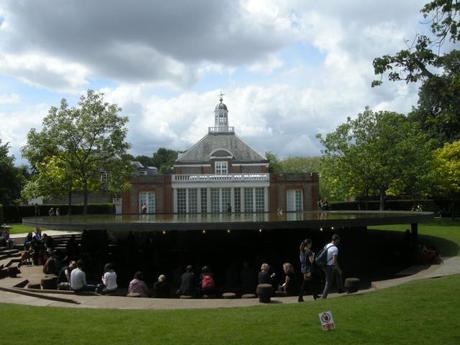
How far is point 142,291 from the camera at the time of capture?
50.2 feet

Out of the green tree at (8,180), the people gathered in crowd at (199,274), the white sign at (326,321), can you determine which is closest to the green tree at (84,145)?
the people gathered in crowd at (199,274)

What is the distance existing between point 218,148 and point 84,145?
30788 millimetres

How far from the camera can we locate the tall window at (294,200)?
57.6 metres

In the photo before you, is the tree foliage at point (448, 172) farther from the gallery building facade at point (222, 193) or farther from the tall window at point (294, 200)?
the tall window at point (294, 200)

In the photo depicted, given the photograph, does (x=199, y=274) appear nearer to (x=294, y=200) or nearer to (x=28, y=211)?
(x=28, y=211)

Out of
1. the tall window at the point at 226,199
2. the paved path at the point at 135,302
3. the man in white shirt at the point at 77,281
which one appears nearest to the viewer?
the paved path at the point at 135,302

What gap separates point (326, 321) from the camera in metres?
8.63

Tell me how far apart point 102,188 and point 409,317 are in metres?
33.1

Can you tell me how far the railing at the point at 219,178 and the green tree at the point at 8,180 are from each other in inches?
624

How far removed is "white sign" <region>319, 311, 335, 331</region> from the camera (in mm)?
8602

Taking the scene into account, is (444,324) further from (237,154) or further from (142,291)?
(237,154)

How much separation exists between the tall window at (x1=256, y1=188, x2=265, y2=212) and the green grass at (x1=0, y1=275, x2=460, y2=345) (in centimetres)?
4537

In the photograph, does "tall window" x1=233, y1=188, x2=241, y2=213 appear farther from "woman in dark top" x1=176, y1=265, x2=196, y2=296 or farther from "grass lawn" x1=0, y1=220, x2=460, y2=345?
"grass lawn" x1=0, y1=220, x2=460, y2=345

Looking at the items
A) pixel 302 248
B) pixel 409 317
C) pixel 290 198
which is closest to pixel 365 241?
pixel 302 248
